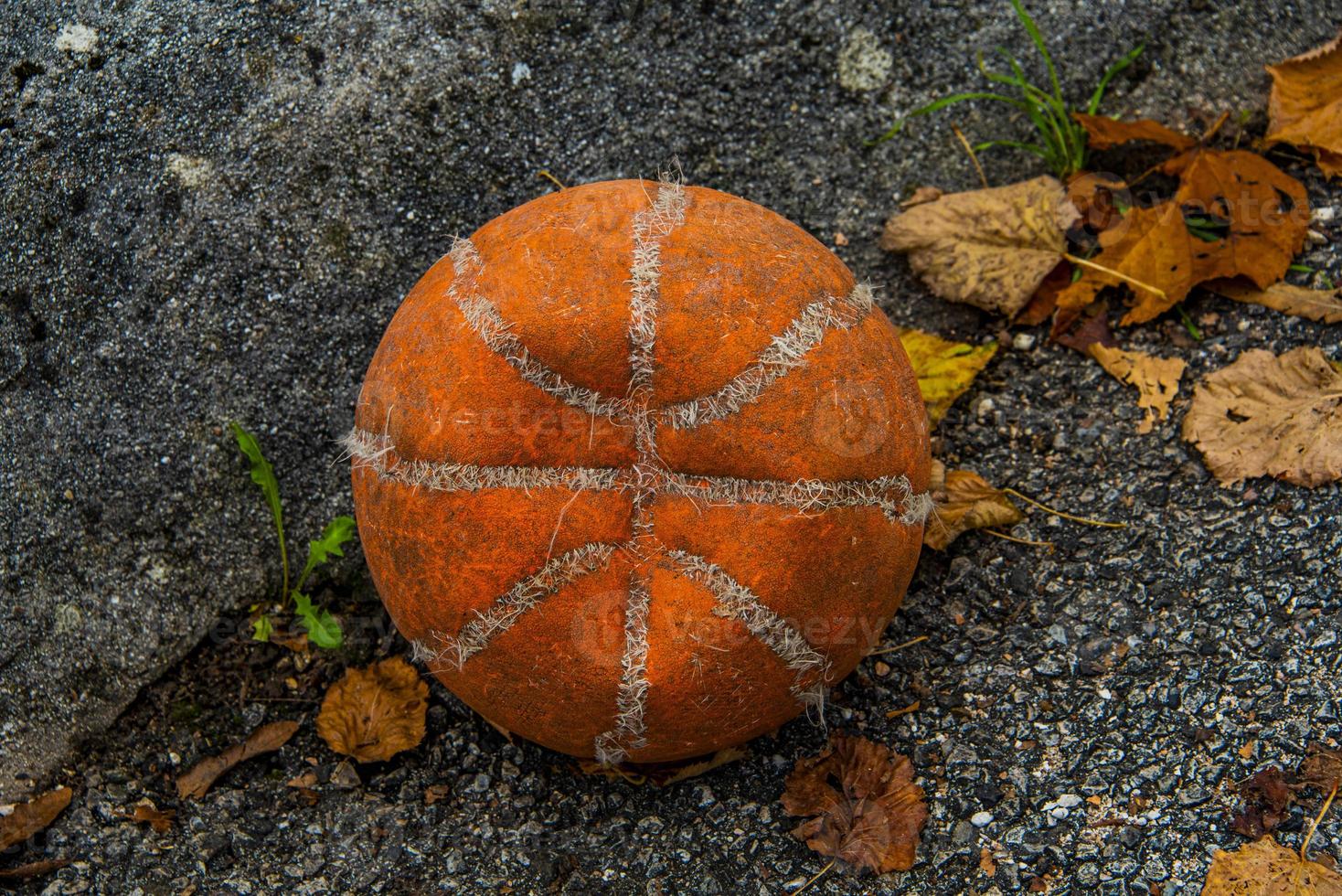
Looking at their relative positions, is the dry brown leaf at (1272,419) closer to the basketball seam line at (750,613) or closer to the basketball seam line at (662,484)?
the basketball seam line at (662,484)

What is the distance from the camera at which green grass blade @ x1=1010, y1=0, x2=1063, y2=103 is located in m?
3.57

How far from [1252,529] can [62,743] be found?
11.5 feet

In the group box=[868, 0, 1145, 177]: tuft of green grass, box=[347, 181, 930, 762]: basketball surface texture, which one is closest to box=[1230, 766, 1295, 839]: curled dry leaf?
Answer: box=[347, 181, 930, 762]: basketball surface texture

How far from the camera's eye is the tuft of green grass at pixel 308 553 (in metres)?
3.10

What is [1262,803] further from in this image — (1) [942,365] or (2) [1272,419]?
(1) [942,365]

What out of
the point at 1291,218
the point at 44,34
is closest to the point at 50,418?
the point at 44,34

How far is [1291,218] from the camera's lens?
3439mm

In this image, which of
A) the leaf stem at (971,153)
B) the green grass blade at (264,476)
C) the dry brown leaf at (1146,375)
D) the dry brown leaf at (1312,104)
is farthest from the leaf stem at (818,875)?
the dry brown leaf at (1312,104)

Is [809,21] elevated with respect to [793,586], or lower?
elevated

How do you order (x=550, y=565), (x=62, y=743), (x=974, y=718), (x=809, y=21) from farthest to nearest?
(x=809, y=21), (x=62, y=743), (x=974, y=718), (x=550, y=565)

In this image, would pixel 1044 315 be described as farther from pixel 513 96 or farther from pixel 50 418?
pixel 50 418

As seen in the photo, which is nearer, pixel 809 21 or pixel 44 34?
pixel 44 34

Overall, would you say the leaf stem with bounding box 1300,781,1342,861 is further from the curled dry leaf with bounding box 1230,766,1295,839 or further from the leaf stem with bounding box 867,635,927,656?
the leaf stem with bounding box 867,635,927,656

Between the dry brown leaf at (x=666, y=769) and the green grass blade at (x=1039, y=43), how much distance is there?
2.45m
